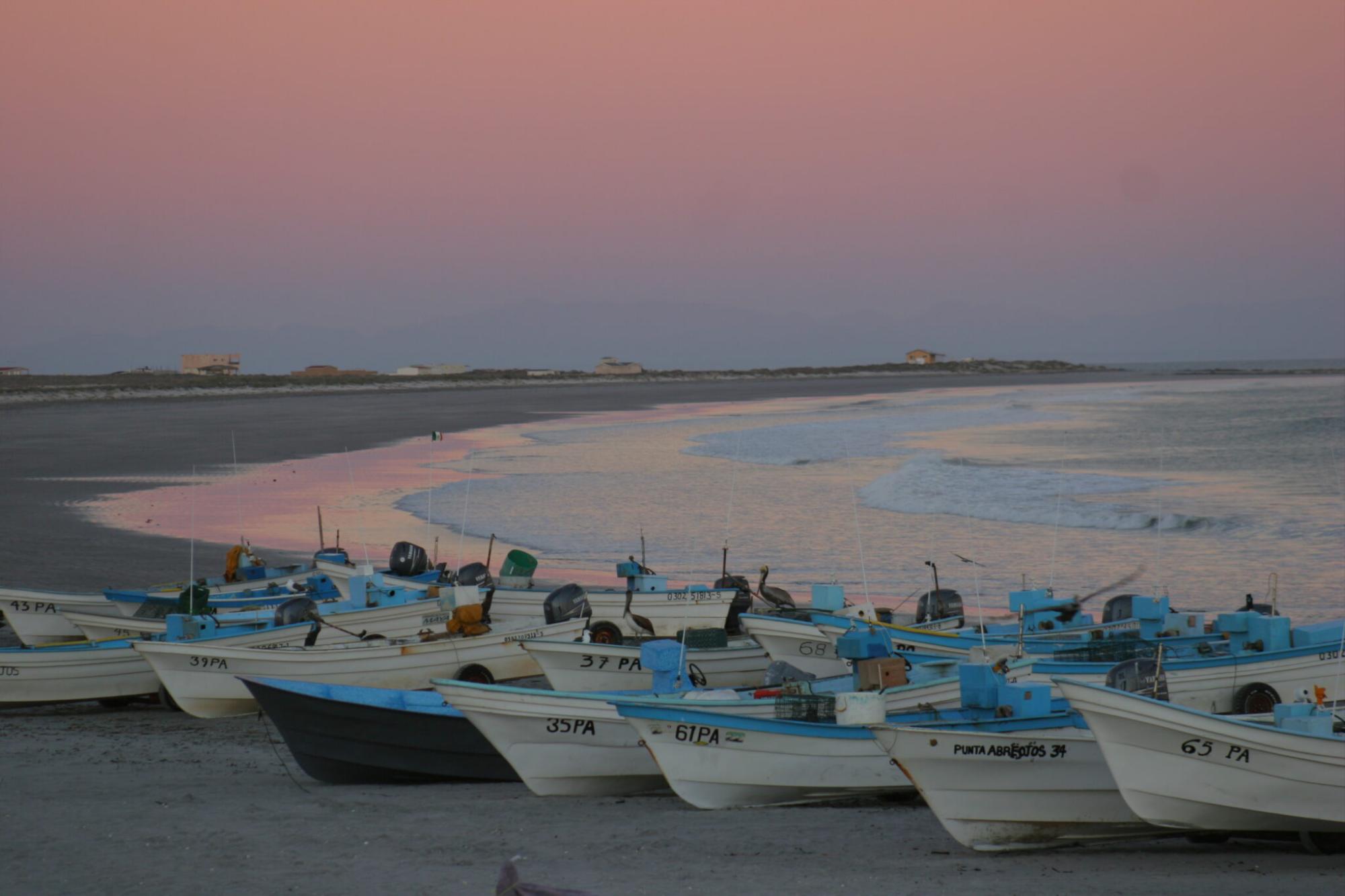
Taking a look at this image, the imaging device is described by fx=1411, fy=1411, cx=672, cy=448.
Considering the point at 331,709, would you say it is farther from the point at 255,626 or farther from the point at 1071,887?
the point at 1071,887

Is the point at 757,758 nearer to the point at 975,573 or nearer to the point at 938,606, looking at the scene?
the point at 938,606

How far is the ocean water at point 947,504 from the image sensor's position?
74.2 feet

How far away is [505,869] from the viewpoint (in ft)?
17.7

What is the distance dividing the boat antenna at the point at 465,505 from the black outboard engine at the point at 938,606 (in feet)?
23.1

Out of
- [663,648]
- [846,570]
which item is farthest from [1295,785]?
[846,570]

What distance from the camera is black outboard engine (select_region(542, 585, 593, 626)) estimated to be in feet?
49.8

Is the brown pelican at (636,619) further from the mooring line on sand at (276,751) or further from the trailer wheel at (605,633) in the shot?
the mooring line on sand at (276,751)

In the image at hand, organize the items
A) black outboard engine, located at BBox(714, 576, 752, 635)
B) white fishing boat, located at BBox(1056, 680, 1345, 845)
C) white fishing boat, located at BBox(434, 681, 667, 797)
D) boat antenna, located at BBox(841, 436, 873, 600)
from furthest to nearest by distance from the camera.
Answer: boat antenna, located at BBox(841, 436, 873, 600) < black outboard engine, located at BBox(714, 576, 752, 635) < white fishing boat, located at BBox(434, 681, 667, 797) < white fishing boat, located at BBox(1056, 680, 1345, 845)

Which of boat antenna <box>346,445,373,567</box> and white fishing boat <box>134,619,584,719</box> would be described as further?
boat antenna <box>346,445,373,567</box>

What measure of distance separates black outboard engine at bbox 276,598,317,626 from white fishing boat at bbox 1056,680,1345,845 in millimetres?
9327

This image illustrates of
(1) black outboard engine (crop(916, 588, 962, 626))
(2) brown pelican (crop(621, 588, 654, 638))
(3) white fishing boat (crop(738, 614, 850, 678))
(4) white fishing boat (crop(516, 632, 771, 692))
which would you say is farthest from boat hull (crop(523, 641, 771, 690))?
(1) black outboard engine (crop(916, 588, 962, 626))

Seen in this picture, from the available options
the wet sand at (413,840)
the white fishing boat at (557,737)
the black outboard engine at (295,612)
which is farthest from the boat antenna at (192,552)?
the white fishing boat at (557,737)

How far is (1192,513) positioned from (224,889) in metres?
25.1

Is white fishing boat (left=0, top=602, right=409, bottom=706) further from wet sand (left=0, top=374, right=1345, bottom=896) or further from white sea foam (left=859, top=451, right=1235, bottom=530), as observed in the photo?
white sea foam (left=859, top=451, right=1235, bottom=530)
